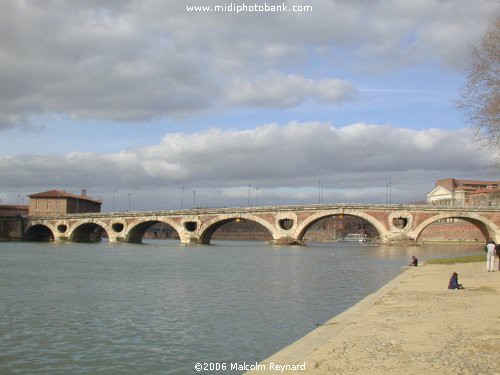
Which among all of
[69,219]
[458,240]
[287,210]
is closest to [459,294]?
[287,210]

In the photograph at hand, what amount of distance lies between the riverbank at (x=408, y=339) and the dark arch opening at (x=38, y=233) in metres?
98.6

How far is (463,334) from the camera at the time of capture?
38.9ft

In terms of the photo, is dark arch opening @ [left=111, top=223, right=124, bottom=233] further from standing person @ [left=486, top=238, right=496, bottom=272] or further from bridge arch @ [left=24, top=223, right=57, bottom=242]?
standing person @ [left=486, top=238, right=496, bottom=272]

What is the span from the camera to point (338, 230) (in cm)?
18375

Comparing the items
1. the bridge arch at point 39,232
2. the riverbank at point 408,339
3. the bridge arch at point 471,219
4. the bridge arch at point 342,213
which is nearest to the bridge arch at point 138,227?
the bridge arch at point 39,232

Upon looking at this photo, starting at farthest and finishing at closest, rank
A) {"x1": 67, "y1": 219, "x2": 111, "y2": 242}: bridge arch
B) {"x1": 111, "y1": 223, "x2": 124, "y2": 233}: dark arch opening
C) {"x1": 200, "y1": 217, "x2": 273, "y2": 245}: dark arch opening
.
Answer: {"x1": 200, "y1": 217, "x2": 273, "y2": 245}: dark arch opening → {"x1": 111, "y1": 223, "x2": 124, "y2": 233}: dark arch opening → {"x1": 67, "y1": 219, "x2": 111, "y2": 242}: bridge arch

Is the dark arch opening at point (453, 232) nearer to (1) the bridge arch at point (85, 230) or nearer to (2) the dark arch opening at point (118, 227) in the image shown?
(2) the dark arch opening at point (118, 227)

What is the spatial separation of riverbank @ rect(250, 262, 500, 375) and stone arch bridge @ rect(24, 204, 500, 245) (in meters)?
62.5

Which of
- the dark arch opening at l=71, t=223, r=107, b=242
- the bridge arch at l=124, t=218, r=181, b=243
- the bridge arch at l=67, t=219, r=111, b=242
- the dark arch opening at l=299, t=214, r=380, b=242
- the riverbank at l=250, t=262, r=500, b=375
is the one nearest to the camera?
the riverbank at l=250, t=262, r=500, b=375

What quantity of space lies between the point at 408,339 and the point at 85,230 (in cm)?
10289

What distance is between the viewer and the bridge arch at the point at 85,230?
9806 cm

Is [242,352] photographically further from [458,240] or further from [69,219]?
[458,240]

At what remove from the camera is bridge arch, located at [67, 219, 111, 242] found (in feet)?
322

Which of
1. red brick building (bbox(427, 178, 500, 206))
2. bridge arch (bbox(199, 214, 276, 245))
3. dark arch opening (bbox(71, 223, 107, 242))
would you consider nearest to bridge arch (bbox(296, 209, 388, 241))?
bridge arch (bbox(199, 214, 276, 245))
